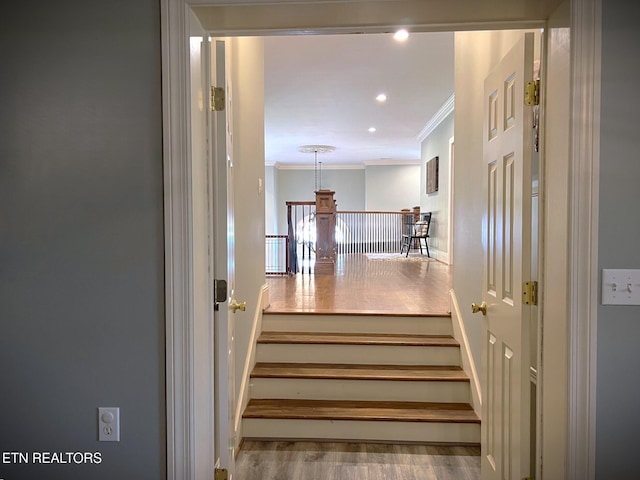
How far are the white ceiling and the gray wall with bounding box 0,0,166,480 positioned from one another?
2.83 metres

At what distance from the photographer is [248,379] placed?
280cm

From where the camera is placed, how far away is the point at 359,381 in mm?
2807

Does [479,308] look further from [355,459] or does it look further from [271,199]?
[271,199]

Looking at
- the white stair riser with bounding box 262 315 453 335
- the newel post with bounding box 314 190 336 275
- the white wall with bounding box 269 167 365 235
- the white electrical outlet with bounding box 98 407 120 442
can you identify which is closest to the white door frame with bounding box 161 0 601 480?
the white electrical outlet with bounding box 98 407 120 442

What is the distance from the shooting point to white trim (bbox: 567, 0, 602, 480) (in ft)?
3.97

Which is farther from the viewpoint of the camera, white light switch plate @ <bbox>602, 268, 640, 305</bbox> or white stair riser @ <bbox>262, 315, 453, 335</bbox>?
white stair riser @ <bbox>262, 315, 453, 335</bbox>

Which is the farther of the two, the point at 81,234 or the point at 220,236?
the point at 220,236

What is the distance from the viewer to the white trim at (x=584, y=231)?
121cm

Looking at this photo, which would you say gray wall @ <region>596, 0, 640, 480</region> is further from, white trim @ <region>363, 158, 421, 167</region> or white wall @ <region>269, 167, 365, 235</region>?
white wall @ <region>269, 167, 365, 235</region>

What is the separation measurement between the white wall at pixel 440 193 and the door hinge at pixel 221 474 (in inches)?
263

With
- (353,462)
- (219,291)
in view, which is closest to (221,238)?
(219,291)

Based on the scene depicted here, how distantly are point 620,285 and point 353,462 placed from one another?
1.82 meters

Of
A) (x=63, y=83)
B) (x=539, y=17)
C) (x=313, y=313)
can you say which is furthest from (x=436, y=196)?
(x=63, y=83)

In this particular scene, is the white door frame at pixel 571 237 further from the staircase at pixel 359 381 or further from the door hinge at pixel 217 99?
the staircase at pixel 359 381
